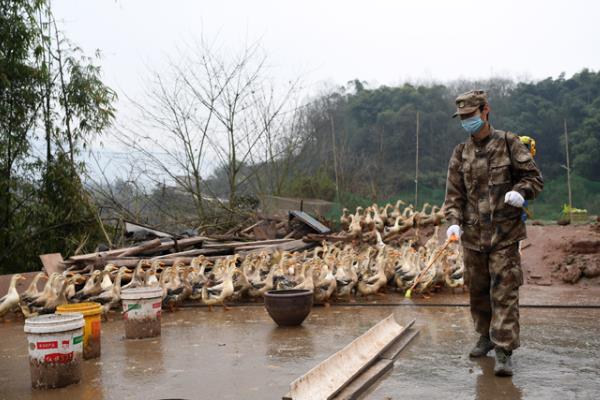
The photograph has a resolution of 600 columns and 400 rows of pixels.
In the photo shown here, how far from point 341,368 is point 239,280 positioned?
4.99 metres

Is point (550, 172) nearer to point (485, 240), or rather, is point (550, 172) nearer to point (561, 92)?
point (561, 92)

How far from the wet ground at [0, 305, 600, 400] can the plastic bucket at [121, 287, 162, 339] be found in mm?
131

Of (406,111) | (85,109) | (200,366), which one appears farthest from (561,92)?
(200,366)

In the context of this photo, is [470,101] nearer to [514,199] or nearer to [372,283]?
[514,199]

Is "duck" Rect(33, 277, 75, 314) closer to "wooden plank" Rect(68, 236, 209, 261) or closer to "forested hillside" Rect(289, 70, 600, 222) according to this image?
"wooden plank" Rect(68, 236, 209, 261)

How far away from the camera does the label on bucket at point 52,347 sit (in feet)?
16.5

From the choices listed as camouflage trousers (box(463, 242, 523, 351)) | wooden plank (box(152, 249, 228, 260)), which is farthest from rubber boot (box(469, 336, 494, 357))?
wooden plank (box(152, 249, 228, 260))

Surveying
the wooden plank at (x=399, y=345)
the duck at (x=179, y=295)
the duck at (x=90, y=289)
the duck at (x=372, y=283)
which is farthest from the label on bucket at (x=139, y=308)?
the duck at (x=372, y=283)

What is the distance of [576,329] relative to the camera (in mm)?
6980

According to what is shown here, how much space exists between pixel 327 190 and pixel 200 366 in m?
17.1

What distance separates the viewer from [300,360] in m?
5.86

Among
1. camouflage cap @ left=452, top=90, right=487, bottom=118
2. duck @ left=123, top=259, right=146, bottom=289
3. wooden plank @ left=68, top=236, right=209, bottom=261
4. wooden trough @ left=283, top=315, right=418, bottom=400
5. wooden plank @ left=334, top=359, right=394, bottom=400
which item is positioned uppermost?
camouflage cap @ left=452, top=90, right=487, bottom=118

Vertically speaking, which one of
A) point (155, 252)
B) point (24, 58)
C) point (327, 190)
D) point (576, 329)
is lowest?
point (576, 329)

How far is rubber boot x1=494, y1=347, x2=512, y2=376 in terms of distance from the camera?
5000 millimetres
